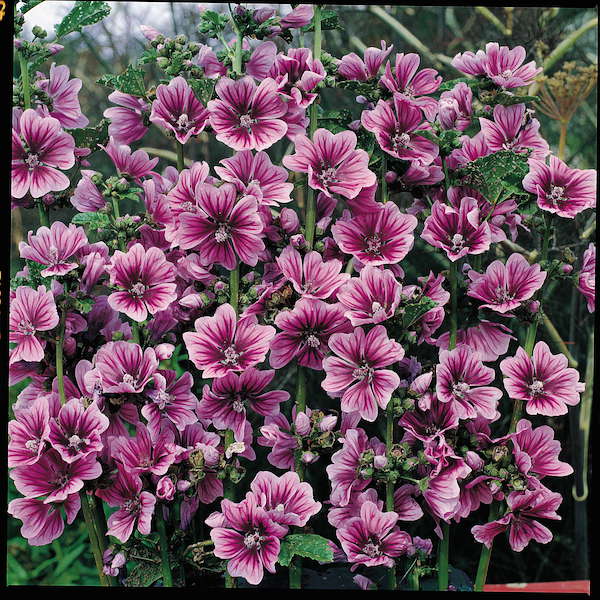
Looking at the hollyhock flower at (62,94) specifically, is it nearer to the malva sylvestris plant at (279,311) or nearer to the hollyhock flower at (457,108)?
the malva sylvestris plant at (279,311)

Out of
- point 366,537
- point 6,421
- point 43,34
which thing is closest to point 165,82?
point 43,34

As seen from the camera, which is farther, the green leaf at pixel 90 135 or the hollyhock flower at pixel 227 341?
the green leaf at pixel 90 135

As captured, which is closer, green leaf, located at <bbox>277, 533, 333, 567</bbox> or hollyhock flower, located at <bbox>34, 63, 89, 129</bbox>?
green leaf, located at <bbox>277, 533, 333, 567</bbox>

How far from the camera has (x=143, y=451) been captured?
70 cm

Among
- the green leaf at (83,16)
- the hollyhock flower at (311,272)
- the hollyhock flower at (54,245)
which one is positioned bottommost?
the hollyhock flower at (311,272)

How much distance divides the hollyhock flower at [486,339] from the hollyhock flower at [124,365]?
28 cm

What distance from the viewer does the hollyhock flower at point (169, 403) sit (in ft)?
2.21

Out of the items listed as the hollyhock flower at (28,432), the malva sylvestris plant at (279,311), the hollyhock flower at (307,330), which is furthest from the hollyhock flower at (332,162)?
the hollyhock flower at (28,432)

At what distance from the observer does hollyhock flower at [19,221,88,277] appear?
0.69 metres

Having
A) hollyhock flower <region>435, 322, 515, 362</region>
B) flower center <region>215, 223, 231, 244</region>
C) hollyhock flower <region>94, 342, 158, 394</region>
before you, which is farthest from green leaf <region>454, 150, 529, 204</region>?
hollyhock flower <region>94, 342, 158, 394</region>

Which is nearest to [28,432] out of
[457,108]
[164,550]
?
[164,550]

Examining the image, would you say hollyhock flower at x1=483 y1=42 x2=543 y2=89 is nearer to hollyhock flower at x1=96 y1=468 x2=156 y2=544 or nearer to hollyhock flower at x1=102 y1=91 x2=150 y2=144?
hollyhock flower at x1=102 y1=91 x2=150 y2=144

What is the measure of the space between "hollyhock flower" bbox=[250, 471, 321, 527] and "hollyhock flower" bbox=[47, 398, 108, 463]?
0.15 meters

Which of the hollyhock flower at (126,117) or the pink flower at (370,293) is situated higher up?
the hollyhock flower at (126,117)
